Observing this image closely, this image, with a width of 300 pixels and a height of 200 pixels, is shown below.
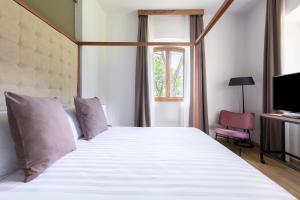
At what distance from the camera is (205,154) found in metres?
1.21

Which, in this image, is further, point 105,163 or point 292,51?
point 292,51

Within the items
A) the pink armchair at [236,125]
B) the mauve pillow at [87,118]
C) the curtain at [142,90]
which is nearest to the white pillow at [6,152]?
the mauve pillow at [87,118]

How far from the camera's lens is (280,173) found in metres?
2.33

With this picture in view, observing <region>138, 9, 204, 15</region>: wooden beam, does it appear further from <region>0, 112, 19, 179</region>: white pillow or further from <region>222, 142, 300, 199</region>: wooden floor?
<region>0, 112, 19, 179</region>: white pillow

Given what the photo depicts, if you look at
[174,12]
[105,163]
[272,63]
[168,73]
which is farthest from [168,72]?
[105,163]

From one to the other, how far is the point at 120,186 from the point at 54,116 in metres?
0.61

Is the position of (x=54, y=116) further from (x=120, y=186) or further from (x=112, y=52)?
(x=112, y=52)

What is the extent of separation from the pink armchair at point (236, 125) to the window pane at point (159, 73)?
1295mm

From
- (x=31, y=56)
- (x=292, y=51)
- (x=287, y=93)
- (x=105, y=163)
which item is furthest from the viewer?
(x=292, y=51)

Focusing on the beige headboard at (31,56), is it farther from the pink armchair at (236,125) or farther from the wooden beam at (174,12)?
the pink armchair at (236,125)

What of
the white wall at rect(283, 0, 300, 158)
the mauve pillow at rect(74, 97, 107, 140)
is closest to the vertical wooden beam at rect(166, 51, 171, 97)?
the white wall at rect(283, 0, 300, 158)

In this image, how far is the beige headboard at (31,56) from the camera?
4.00 feet

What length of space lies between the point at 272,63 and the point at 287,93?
2.11 feet

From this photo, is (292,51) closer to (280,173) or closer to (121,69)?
(280,173)
